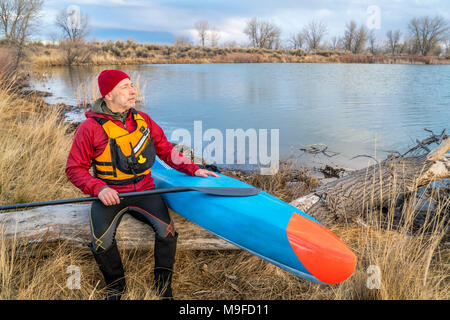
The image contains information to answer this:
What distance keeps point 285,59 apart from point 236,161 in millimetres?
28688

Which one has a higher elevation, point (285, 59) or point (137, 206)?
point (285, 59)

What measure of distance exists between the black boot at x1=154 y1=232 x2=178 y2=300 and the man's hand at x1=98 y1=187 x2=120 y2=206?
0.38m

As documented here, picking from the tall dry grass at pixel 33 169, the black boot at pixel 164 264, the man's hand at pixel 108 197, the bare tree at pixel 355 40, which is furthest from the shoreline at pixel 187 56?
the black boot at pixel 164 264

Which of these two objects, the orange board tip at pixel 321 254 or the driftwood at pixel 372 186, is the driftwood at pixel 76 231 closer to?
the orange board tip at pixel 321 254

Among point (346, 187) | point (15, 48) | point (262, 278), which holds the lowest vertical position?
point (262, 278)

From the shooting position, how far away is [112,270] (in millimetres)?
2199

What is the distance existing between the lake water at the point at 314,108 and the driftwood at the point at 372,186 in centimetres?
223

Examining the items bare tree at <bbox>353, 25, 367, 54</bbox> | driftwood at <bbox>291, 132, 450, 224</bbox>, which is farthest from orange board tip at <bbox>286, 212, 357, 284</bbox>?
bare tree at <bbox>353, 25, 367, 54</bbox>

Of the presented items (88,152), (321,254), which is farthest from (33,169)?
(321,254)

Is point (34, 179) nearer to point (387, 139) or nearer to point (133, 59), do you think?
point (387, 139)

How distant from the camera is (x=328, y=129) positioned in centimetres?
830

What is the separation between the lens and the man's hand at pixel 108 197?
2088mm

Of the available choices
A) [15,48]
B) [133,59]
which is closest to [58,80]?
[15,48]

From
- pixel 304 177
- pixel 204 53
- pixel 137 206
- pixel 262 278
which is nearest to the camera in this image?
pixel 137 206
